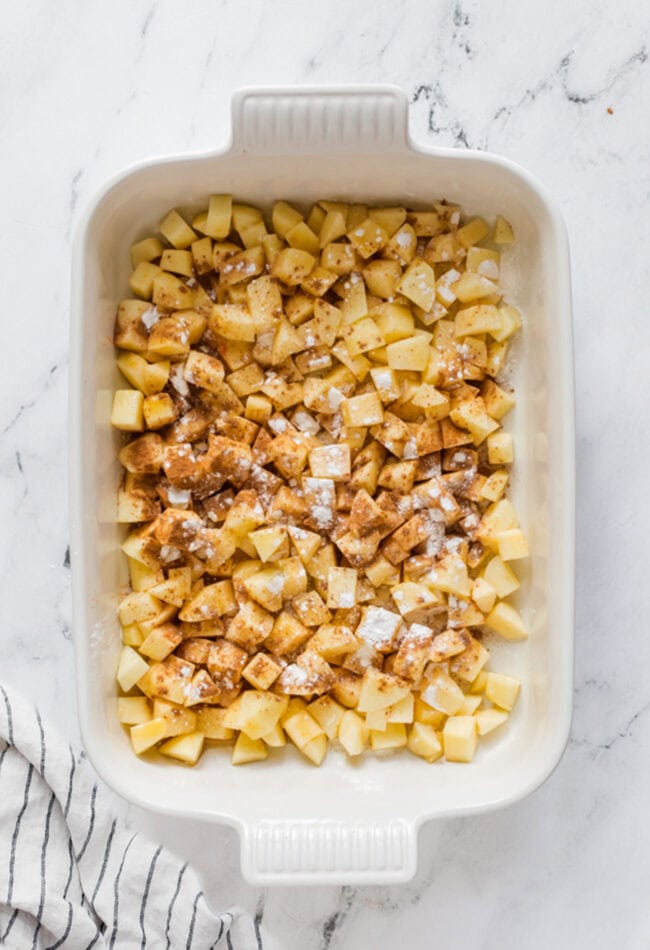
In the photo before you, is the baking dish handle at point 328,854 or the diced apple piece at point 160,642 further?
the diced apple piece at point 160,642

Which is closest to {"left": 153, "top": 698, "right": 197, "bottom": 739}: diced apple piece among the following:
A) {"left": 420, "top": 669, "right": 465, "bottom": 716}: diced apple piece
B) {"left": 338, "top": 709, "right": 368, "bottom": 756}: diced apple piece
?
{"left": 338, "top": 709, "right": 368, "bottom": 756}: diced apple piece

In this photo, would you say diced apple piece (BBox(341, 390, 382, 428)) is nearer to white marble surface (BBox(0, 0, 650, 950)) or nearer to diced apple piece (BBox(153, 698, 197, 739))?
white marble surface (BBox(0, 0, 650, 950))

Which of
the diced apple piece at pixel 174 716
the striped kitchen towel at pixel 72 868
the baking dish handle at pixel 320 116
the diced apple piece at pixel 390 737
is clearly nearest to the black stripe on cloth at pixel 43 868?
the striped kitchen towel at pixel 72 868

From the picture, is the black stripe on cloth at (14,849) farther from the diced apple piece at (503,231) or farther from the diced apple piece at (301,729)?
the diced apple piece at (503,231)

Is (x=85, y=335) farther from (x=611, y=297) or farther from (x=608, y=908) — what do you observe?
(x=608, y=908)

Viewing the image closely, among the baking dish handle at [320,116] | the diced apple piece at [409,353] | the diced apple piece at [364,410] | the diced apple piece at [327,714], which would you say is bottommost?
the diced apple piece at [327,714]

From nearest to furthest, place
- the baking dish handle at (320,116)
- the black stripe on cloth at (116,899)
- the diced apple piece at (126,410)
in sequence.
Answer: the baking dish handle at (320,116)
the diced apple piece at (126,410)
the black stripe on cloth at (116,899)

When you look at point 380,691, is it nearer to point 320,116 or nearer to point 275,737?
point 275,737
